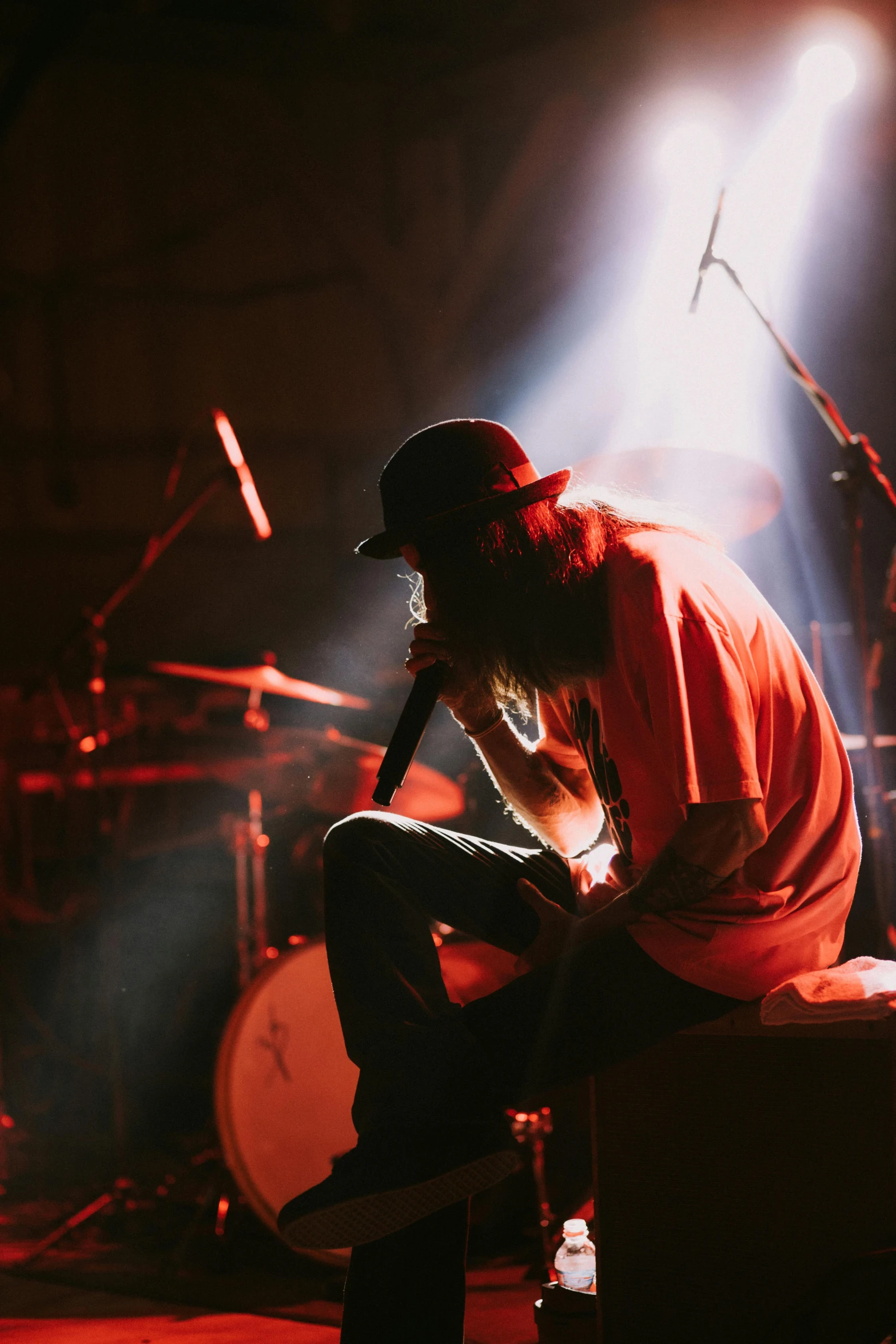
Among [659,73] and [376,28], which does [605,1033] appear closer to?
[659,73]

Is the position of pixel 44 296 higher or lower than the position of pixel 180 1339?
higher

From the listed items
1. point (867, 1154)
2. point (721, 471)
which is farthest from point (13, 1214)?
point (721, 471)

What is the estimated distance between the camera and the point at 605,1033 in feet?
4.47

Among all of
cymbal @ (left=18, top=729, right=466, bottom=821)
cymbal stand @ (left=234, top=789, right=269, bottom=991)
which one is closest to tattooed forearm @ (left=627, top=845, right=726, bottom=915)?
cymbal @ (left=18, top=729, right=466, bottom=821)

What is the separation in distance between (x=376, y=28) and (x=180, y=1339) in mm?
5138

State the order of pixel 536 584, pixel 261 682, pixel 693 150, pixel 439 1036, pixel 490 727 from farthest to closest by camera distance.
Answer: pixel 693 150
pixel 261 682
pixel 490 727
pixel 536 584
pixel 439 1036

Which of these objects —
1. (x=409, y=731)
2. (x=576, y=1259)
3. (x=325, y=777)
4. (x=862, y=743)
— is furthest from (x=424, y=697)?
(x=862, y=743)

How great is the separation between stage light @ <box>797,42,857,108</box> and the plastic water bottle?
8.66ft

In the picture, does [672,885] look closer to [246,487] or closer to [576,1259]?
→ [576,1259]

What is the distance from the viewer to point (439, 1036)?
1.35 metres

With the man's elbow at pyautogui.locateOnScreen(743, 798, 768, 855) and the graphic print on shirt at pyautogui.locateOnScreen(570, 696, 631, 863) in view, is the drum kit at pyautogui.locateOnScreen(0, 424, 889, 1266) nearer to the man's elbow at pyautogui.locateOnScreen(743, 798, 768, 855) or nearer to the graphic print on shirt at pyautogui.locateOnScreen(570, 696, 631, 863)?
the graphic print on shirt at pyautogui.locateOnScreen(570, 696, 631, 863)

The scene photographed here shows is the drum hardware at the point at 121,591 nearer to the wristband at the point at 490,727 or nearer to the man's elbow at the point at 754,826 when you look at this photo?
the wristband at the point at 490,727

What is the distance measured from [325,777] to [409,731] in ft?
4.60

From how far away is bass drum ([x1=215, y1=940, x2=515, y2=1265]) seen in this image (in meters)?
2.35
